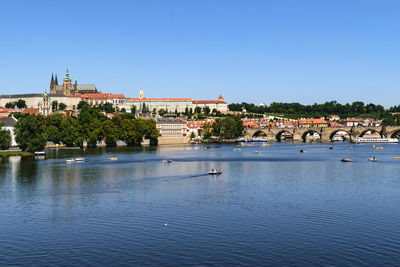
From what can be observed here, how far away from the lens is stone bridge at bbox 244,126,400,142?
149125 millimetres

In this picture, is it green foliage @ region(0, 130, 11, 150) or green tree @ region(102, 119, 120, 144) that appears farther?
green tree @ region(102, 119, 120, 144)

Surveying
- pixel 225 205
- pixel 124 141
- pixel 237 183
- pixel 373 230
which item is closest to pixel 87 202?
pixel 225 205

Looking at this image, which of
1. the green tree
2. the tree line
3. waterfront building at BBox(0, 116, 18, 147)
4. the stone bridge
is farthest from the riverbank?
the stone bridge

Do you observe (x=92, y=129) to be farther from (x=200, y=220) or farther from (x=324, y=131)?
(x=200, y=220)

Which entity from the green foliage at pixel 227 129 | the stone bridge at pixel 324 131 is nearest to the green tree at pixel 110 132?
the green foliage at pixel 227 129

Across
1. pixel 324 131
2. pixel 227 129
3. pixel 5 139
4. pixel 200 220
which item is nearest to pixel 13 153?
pixel 5 139

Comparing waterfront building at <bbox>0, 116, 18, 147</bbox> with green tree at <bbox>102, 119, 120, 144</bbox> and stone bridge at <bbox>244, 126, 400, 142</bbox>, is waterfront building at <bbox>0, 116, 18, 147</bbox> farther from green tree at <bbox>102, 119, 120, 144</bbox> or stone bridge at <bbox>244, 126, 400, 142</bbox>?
stone bridge at <bbox>244, 126, 400, 142</bbox>

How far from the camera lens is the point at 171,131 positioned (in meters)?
157

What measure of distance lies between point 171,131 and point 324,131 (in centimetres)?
4755

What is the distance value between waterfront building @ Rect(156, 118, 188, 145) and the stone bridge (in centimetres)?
2325

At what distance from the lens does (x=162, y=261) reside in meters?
22.4

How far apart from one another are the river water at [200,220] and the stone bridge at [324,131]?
102 metres

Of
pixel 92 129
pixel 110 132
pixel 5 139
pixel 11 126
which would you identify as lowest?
pixel 5 139

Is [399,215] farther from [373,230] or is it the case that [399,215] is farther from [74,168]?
[74,168]
